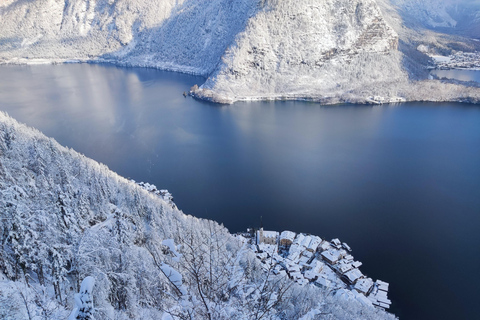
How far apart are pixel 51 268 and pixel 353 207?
67.9 feet

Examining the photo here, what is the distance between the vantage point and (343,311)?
1226 centimetres

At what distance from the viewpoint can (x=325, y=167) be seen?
2886 centimetres

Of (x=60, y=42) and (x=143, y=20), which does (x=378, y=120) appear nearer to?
(x=143, y=20)

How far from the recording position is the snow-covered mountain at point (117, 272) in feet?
9.92

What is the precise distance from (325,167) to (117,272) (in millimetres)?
24409

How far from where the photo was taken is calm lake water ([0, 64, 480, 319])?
18.1m

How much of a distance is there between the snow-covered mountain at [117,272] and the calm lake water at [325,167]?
624cm

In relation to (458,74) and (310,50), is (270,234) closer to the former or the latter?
(310,50)

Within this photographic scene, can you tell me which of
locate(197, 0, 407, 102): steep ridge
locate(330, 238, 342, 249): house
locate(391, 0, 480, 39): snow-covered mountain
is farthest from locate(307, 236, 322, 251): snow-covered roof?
locate(391, 0, 480, 39): snow-covered mountain

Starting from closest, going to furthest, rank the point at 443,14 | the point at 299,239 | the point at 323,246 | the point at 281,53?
1. the point at 323,246
2. the point at 299,239
3. the point at 281,53
4. the point at 443,14

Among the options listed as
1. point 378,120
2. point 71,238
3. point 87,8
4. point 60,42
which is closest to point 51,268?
point 71,238

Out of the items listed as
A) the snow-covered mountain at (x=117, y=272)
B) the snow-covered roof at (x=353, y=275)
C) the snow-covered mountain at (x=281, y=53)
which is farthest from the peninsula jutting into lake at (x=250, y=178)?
the snow-covered mountain at (x=281, y=53)

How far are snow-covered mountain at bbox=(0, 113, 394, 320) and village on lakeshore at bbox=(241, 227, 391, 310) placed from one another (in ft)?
5.20

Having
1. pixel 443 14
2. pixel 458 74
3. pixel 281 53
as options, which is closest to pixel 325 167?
pixel 281 53
